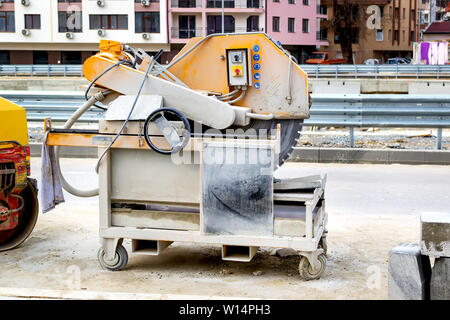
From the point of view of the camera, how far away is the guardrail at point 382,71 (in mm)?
37334

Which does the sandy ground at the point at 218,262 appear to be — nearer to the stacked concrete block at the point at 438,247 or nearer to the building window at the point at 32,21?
the stacked concrete block at the point at 438,247

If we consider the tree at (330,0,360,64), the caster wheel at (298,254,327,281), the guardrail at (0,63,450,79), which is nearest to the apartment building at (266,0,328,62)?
the tree at (330,0,360,64)

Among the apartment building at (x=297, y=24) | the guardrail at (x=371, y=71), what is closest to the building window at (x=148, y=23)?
the apartment building at (x=297, y=24)

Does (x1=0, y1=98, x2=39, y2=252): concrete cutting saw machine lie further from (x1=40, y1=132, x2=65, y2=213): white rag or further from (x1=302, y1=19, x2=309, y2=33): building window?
(x1=302, y1=19, x2=309, y2=33): building window

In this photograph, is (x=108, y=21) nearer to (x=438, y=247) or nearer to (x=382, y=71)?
(x=382, y=71)

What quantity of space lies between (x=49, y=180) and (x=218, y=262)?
159cm

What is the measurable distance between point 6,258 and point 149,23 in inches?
1942

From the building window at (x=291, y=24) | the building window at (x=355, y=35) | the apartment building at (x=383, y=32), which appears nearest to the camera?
the building window at (x=291, y=24)

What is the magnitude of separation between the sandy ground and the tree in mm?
59114

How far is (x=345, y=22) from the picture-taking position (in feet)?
222

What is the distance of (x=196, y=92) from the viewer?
5871 mm
